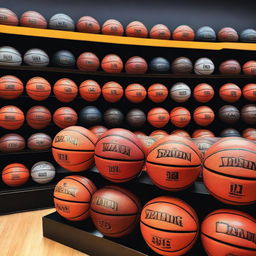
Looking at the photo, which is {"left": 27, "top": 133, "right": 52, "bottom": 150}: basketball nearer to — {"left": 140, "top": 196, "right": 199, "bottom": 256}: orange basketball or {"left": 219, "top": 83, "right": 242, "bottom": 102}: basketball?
{"left": 140, "top": 196, "right": 199, "bottom": 256}: orange basketball

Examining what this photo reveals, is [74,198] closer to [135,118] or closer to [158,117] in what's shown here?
[135,118]

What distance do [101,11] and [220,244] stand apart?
11.6ft

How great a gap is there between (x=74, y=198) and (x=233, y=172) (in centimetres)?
113

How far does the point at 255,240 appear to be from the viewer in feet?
3.95

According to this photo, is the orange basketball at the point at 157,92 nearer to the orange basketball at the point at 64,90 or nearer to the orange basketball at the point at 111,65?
the orange basketball at the point at 111,65

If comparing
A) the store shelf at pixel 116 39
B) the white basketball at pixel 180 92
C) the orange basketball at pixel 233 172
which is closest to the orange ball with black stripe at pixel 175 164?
the orange basketball at pixel 233 172

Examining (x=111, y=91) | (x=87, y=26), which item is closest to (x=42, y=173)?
(x=111, y=91)

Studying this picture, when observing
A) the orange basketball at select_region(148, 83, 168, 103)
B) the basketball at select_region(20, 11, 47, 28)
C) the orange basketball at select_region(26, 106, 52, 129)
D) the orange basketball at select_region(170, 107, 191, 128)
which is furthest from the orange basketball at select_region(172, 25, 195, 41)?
the orange basketball at select_region(26, 106, 52, 129)

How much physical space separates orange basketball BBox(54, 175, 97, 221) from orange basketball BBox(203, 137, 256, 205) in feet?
2.98

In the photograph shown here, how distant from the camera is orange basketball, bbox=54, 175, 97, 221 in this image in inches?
69.1

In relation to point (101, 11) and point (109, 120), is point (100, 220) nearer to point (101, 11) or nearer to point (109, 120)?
point (109, 120)

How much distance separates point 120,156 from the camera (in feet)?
5.16

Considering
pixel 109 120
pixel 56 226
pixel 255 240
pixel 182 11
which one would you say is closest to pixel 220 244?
pixel 255 240

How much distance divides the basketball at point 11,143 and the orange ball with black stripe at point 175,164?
185 cm
